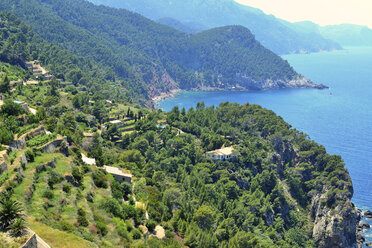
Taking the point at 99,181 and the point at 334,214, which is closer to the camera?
the point at 99,181

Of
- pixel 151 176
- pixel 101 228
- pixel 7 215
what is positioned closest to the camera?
pixel 7 215

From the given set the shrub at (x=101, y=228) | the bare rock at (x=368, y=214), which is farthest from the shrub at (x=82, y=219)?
the bare rock at (x=368, y=214)

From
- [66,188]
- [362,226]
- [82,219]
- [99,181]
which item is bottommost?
[362,226]

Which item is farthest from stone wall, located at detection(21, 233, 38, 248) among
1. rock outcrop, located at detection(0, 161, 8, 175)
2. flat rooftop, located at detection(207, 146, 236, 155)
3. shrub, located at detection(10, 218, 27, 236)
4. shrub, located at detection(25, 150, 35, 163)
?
flat rooftop, located at detection(207, 146, 236, 155)

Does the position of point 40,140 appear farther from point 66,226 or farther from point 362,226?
point 362,226

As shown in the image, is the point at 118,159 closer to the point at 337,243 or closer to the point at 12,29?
the point at 337,243

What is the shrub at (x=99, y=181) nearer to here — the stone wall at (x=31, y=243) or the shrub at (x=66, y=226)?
the shrub at (x=66, y=226)

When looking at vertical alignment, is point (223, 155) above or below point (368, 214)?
above

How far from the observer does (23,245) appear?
21.9 m

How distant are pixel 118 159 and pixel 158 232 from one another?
2769 centimetres

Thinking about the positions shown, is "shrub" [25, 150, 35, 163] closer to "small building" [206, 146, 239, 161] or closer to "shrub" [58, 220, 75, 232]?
"shrub" [58, 220, 75, 232]

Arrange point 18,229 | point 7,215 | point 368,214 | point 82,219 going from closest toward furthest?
1. point 18,229
2. point 7,215
3. point 82,219
4. point 368,214

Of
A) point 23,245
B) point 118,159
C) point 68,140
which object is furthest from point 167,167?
point 23,245

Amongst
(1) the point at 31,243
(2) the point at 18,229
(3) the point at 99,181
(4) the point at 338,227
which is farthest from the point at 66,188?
(4) the point at 338,227
